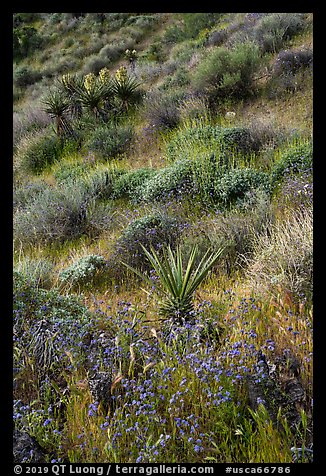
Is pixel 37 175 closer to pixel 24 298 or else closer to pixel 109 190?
pixel 109 190

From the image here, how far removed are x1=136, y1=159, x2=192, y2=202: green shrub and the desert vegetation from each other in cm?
4

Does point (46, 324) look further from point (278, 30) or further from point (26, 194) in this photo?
point (278, 30)

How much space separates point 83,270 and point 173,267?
1.64 m

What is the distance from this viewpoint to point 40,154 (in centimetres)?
1152

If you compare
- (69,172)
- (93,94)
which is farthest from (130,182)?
(93,94)

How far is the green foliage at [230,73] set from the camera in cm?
991

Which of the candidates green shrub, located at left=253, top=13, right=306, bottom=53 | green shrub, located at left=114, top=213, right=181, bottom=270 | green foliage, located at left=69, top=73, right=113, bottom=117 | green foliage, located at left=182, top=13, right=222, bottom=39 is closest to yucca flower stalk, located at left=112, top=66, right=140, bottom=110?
green foliage, located at left=69, top=73, right=113, bottom=117

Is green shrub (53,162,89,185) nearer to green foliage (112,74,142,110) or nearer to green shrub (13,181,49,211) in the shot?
Answer: green shrub (13,181,49,211)

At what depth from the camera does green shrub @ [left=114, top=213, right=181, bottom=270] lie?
A: 5.39 meters

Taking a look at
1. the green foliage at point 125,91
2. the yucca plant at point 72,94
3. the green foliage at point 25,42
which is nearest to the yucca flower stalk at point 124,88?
the green foliage at point 125,91

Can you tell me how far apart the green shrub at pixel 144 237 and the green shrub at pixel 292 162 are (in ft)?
6.37

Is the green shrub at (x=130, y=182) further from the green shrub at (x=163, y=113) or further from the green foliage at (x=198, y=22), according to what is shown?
the green foliage at (x=198, y=22)

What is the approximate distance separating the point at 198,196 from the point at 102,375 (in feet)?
13.8

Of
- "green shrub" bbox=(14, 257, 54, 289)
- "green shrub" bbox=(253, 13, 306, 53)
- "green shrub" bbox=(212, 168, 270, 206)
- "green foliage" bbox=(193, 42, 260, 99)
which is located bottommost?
"green shrub" bbox=(14, 257, 54, 289)
